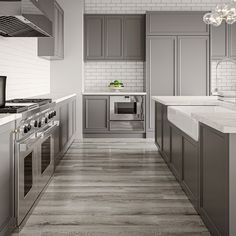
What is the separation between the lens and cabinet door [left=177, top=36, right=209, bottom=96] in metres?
8.88

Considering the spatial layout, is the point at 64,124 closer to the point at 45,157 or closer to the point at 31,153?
the point at 45,157

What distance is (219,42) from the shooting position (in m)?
8.98

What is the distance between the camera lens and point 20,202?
3.33 meters

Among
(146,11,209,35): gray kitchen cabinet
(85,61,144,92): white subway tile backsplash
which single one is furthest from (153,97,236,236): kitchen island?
(85,61,144,92): white subway tile backsplash

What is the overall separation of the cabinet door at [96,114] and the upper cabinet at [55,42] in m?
1.17

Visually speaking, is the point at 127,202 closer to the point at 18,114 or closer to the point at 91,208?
the point at 91,208

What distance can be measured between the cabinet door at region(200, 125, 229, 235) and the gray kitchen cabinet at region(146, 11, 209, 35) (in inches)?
222

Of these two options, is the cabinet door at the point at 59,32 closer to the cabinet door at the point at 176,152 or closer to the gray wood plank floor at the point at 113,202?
the gray wood plank floor at the point at 113,202

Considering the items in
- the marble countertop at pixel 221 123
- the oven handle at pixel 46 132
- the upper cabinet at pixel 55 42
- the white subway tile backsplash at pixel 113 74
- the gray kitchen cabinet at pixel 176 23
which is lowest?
the oven handle at pixel 46 132

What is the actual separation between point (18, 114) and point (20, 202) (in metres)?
0.64

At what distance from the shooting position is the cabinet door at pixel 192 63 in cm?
888

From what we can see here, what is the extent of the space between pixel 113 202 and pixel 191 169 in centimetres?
78

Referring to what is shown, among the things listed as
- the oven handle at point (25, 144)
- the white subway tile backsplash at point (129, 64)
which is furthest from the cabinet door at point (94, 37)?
the oven handle at point (25, 144)

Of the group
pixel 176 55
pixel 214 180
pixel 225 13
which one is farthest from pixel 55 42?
pixel 214 180
